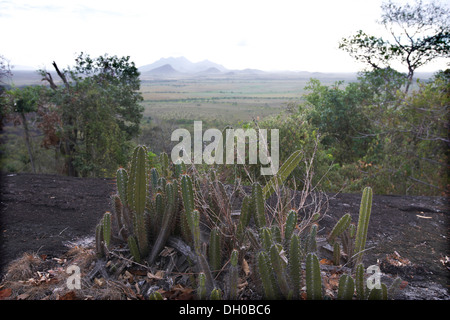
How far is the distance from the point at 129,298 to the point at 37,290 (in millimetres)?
917

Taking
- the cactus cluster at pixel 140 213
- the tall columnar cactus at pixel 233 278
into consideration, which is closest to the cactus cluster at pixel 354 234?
the tall columnar cactus at pixel 233 278


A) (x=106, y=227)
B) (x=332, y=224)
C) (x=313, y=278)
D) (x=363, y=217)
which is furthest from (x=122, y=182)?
(x=332, y=224)

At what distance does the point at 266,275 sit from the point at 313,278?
0.35 metres

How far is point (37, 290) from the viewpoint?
288 cm

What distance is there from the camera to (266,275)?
8.06 feet

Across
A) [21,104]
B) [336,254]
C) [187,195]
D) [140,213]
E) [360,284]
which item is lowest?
[336,254]

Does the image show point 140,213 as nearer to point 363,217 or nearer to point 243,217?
point 243,217

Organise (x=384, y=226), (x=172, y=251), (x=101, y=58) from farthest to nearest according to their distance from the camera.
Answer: (x=101, y=58), (x=384, y=226), (x=172, y=251)

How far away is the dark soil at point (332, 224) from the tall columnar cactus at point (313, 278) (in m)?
0.91

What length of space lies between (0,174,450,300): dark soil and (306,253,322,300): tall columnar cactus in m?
0.91

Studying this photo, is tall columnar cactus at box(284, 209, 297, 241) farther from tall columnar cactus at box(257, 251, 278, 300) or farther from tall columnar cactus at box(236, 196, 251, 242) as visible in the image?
tall columnar cactus at box(257, 251, 278, 300)

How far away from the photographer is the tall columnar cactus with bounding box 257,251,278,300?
7.98 feet
